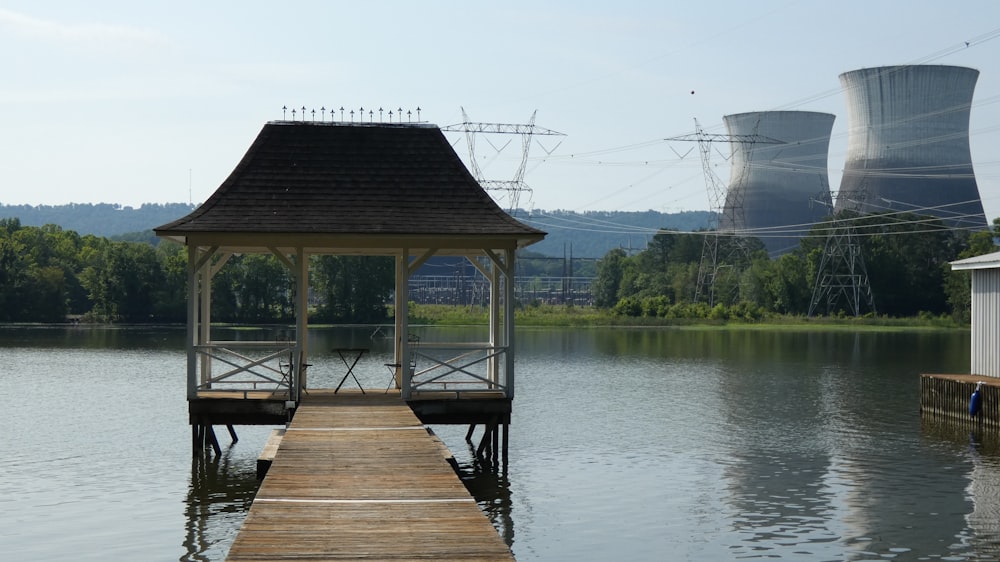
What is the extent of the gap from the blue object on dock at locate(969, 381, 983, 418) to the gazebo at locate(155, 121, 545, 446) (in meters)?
11.0

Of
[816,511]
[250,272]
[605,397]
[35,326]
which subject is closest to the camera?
[816,511]

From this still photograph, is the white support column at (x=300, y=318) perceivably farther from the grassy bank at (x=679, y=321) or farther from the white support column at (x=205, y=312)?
the grassy bank at (x=679, y=321)

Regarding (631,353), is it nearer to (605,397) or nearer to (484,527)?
(605,397)

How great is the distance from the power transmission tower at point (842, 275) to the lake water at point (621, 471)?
1715 inches

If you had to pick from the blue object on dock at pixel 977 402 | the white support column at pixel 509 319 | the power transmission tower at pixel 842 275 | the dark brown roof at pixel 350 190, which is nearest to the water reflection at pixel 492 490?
the white support column at pixel 509 319

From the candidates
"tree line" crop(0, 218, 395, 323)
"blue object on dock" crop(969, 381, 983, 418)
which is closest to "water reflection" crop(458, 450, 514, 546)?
"blue object on dock" crop(969, 381, 983, 418)

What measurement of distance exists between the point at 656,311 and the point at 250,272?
98.0ft

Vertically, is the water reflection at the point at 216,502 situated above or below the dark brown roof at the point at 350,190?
below

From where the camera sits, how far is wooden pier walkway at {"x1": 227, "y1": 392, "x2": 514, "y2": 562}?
10328 millimetres

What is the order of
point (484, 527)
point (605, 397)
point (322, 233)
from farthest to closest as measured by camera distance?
1. point (605, 397)
2. point (322, 233)
3. point (484, 527)

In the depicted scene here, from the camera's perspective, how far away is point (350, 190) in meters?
21.7

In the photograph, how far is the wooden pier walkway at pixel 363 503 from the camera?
10328 mm

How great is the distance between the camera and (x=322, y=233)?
20.1 meters

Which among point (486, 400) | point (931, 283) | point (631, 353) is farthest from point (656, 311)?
point (486, 400)
